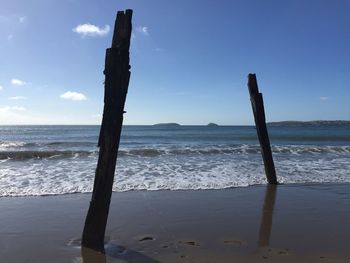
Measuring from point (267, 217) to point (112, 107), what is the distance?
416 centimetres

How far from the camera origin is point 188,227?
6.83 m

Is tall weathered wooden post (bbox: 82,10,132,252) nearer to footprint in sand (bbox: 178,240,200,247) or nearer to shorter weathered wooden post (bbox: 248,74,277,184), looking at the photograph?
footprint in sand (bbox: 178,240,200,247)

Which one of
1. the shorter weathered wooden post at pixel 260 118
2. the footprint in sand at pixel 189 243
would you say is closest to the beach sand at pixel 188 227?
the footprint in sand at pixel 189 243

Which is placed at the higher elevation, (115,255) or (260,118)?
(260,118)

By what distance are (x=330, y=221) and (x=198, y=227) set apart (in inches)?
105

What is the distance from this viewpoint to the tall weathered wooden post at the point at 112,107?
5.30 meters

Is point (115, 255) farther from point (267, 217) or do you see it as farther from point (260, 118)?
point (260, 118)

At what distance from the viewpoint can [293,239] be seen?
20.3 ft

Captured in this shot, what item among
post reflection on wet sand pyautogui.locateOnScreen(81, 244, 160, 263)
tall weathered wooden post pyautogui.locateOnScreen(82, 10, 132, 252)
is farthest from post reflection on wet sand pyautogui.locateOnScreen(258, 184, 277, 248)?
tall weathered wooden post pyautogui.locateOnScreen(82, 10, 132, 252)

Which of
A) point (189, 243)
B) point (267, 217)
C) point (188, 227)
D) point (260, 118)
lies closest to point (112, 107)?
point (189, 243)

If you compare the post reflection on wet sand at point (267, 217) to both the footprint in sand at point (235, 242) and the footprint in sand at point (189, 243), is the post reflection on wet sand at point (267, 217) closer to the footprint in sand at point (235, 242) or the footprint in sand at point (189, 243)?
the footprint in sand at point (235, 242)

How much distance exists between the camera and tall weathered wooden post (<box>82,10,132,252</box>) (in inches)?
209

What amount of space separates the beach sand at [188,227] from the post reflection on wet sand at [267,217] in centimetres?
2

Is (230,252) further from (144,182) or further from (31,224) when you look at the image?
(144,182)
